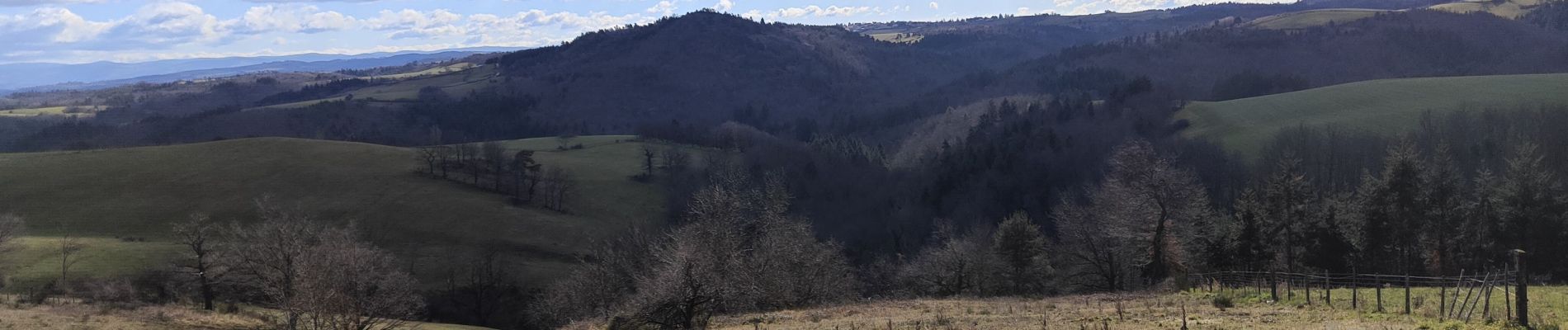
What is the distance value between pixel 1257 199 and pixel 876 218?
237 ft

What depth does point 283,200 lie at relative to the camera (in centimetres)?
9900

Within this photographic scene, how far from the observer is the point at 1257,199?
58.1 meters

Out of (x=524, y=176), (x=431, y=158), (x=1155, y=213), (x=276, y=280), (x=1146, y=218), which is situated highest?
(x=276, y=280)

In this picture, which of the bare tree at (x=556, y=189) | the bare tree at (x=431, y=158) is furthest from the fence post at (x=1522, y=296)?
the bare tree at (x=431, y=158)

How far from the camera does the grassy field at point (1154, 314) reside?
75.9 ft

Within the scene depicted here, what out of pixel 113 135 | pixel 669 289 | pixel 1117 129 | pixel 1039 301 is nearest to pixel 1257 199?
pixel 1039 301

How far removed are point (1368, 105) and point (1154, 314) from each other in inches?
4461

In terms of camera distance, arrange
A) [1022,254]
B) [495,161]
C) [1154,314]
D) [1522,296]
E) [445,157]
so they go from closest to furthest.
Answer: [1522,296], [1154,314], [1022,254], [445,157], [495,161]

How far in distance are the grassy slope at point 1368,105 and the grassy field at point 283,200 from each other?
76196 millimetres

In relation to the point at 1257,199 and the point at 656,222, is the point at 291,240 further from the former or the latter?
the point at 656,222

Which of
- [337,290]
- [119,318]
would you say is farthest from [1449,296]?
[119,318]

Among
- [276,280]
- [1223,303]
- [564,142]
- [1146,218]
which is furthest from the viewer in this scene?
[564,142]

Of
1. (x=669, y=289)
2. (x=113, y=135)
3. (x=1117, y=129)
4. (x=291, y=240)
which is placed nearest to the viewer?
(x=669, y=289)

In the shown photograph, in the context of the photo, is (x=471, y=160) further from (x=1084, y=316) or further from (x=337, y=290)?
(x=1084, y=316)
